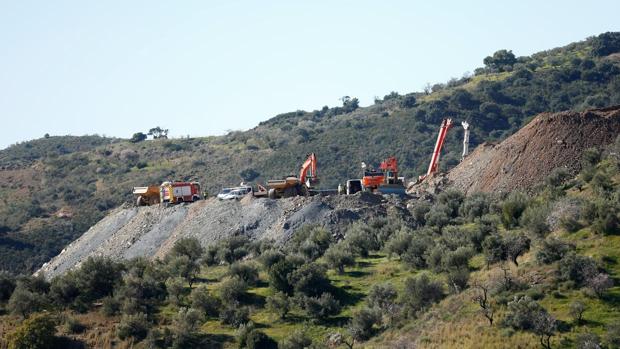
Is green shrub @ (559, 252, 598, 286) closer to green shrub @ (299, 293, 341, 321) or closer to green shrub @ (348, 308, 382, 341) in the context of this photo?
green shrub @ (348, 308, 382, 341)

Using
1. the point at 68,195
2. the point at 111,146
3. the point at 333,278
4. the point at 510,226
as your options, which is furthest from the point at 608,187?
the point at 111,146

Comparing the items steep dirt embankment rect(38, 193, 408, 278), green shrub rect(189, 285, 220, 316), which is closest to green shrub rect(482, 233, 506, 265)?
green shrub rect(189, 285, 220, 316)

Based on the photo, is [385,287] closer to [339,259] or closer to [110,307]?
[339,259]

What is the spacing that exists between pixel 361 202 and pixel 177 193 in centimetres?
1973

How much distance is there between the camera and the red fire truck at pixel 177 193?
87.8 metres

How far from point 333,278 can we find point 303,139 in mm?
97816

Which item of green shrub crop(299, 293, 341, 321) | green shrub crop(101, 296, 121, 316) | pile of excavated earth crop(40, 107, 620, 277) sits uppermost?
pile of excavated earth crop(40, 107, 620, 277)

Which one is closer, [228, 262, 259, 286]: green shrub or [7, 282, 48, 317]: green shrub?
[7, 282, 48, 317]: green shrub

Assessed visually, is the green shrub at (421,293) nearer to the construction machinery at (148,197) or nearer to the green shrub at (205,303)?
the green shrub at (205,303)

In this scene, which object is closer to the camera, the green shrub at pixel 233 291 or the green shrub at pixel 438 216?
the green shrub at pixel 233 291

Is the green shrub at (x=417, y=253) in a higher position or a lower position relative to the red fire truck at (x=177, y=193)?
lower

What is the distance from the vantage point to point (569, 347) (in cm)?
4194

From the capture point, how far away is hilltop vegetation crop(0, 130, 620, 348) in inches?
1799

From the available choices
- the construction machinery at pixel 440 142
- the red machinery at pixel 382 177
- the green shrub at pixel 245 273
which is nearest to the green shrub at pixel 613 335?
the green shrub at pixel 245 273
